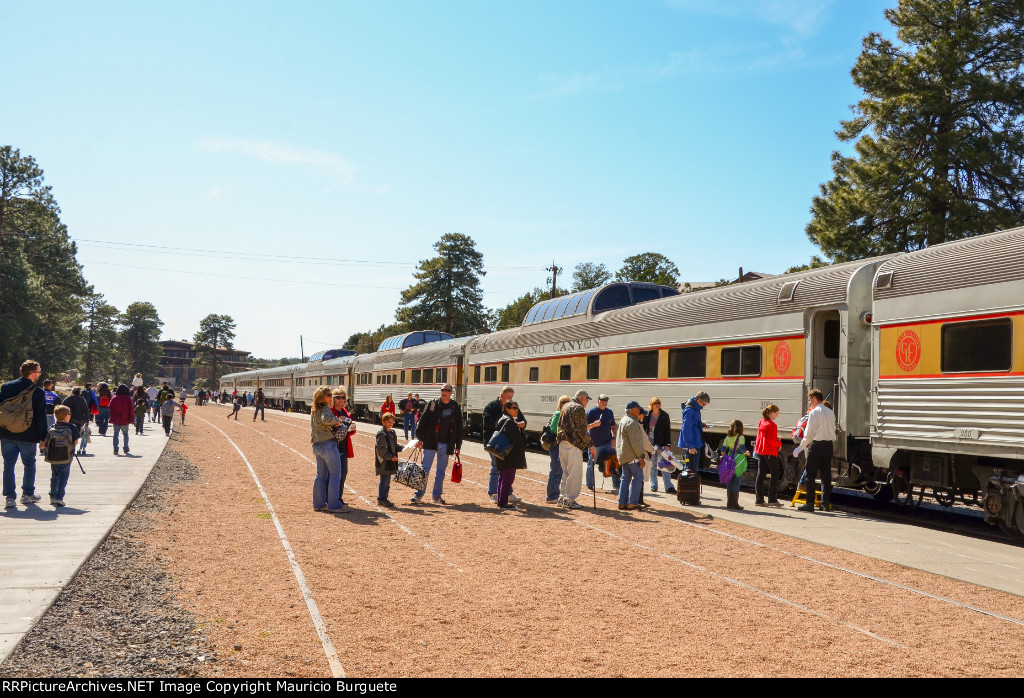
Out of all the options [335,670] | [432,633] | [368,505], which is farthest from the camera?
[368,505]

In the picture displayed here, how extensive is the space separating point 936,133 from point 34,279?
5200 centimetres

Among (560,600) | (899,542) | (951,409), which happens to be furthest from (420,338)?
(560,600)

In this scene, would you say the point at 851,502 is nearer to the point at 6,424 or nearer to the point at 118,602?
the point at 118,602

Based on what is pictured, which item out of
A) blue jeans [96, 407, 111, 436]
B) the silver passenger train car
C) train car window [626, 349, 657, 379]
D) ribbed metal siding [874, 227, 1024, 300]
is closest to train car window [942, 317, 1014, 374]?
the silver passenger train car

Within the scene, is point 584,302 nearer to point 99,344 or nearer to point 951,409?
point 951,409

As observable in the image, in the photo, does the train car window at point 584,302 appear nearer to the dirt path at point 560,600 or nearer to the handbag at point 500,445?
the handbag at point 500,445

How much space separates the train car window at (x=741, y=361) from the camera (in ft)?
49.5

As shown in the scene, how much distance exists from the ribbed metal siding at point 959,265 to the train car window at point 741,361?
3.01 meters

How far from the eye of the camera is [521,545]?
31.6ft

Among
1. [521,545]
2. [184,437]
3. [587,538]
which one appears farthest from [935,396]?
[184,437]

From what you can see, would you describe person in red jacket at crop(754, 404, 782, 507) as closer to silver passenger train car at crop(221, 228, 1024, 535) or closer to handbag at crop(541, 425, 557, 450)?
silver passenger train car at crop(221, 228, 1024, 535)

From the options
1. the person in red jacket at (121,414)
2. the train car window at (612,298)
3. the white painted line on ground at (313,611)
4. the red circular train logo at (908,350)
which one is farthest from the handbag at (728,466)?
the person in red jacket at (121,414)

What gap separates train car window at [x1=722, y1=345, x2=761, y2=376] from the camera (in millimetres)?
15102
